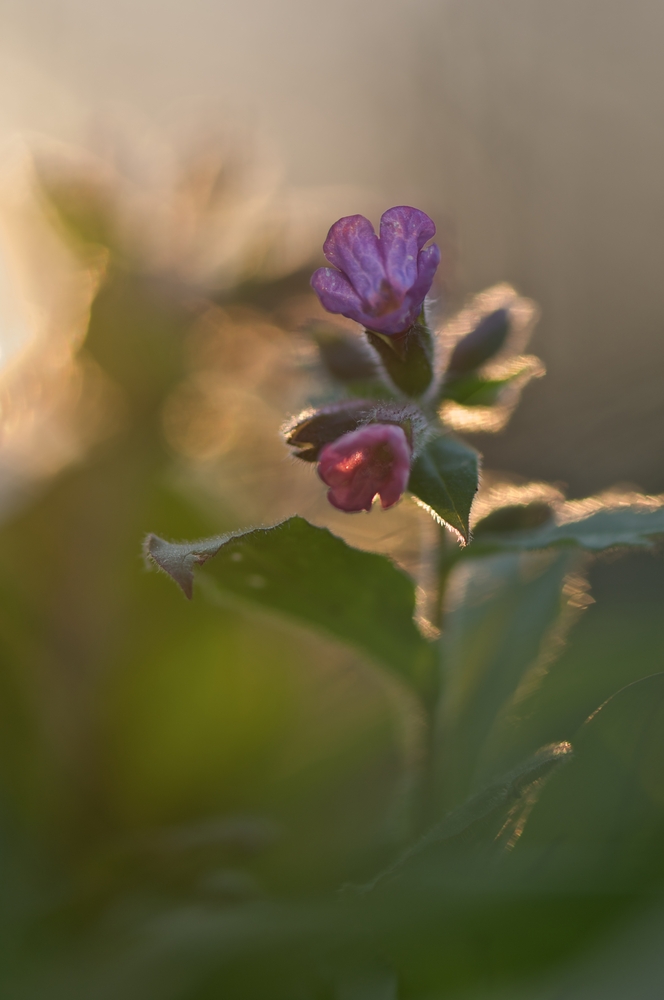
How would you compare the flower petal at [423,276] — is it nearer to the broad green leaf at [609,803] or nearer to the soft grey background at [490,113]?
the broad green leaf at [609,803]

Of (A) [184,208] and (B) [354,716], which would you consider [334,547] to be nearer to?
(B) [354,716]

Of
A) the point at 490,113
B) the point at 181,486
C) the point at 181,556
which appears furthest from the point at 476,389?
the point at 490,113

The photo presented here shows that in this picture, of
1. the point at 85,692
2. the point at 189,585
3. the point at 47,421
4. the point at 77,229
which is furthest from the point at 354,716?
the point at 77,229

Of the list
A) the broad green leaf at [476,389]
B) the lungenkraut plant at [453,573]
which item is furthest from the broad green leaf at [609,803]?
the broad green leaf at [476,389]

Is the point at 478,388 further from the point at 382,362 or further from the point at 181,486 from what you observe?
the point at 181,486

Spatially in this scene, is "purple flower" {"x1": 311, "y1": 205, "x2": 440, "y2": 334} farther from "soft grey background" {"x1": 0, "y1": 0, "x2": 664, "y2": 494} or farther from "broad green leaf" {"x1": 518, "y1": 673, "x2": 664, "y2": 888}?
"soft grey background" {"x1": 0, "y1": 0, "x2": 664, "y2": 494}
